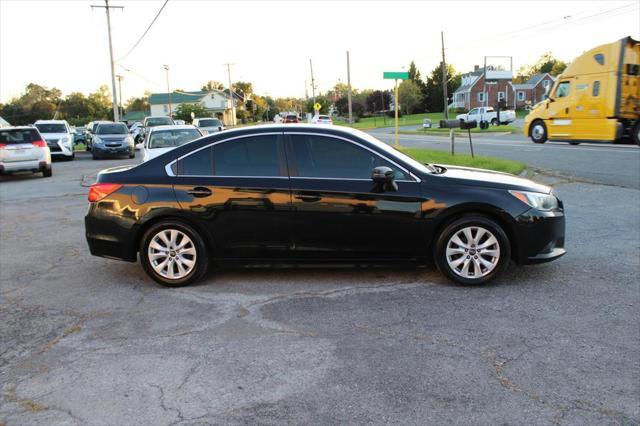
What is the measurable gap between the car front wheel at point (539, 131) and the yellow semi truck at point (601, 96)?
126 cm

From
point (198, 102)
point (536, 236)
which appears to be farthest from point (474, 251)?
point (198, 102)

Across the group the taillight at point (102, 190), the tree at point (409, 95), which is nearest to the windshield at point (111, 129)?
the taillight at point (102, 190)

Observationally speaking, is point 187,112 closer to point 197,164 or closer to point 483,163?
point 483,163

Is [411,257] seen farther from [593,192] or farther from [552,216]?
[593,192]

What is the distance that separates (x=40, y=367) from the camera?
12.5ft

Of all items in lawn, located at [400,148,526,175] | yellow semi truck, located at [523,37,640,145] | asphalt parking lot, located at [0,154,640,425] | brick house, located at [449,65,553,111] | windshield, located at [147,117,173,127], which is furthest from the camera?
brick house, located at [449,65,553,111]

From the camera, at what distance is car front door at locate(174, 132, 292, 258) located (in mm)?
5379

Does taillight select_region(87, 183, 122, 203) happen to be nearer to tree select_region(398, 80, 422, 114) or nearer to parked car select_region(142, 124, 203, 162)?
A: parked car select_region(142, 124, 203, 162)

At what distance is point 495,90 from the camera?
292 ft

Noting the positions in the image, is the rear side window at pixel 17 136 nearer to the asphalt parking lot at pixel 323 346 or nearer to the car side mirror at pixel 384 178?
the asphalt parking lot at pixel 323 346

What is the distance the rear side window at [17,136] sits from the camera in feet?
53.6

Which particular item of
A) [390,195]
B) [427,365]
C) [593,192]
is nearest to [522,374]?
[427,365]

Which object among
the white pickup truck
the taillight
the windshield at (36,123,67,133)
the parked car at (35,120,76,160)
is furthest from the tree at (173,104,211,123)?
the taillight

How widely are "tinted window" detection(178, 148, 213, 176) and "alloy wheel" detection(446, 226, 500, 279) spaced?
2565mm
